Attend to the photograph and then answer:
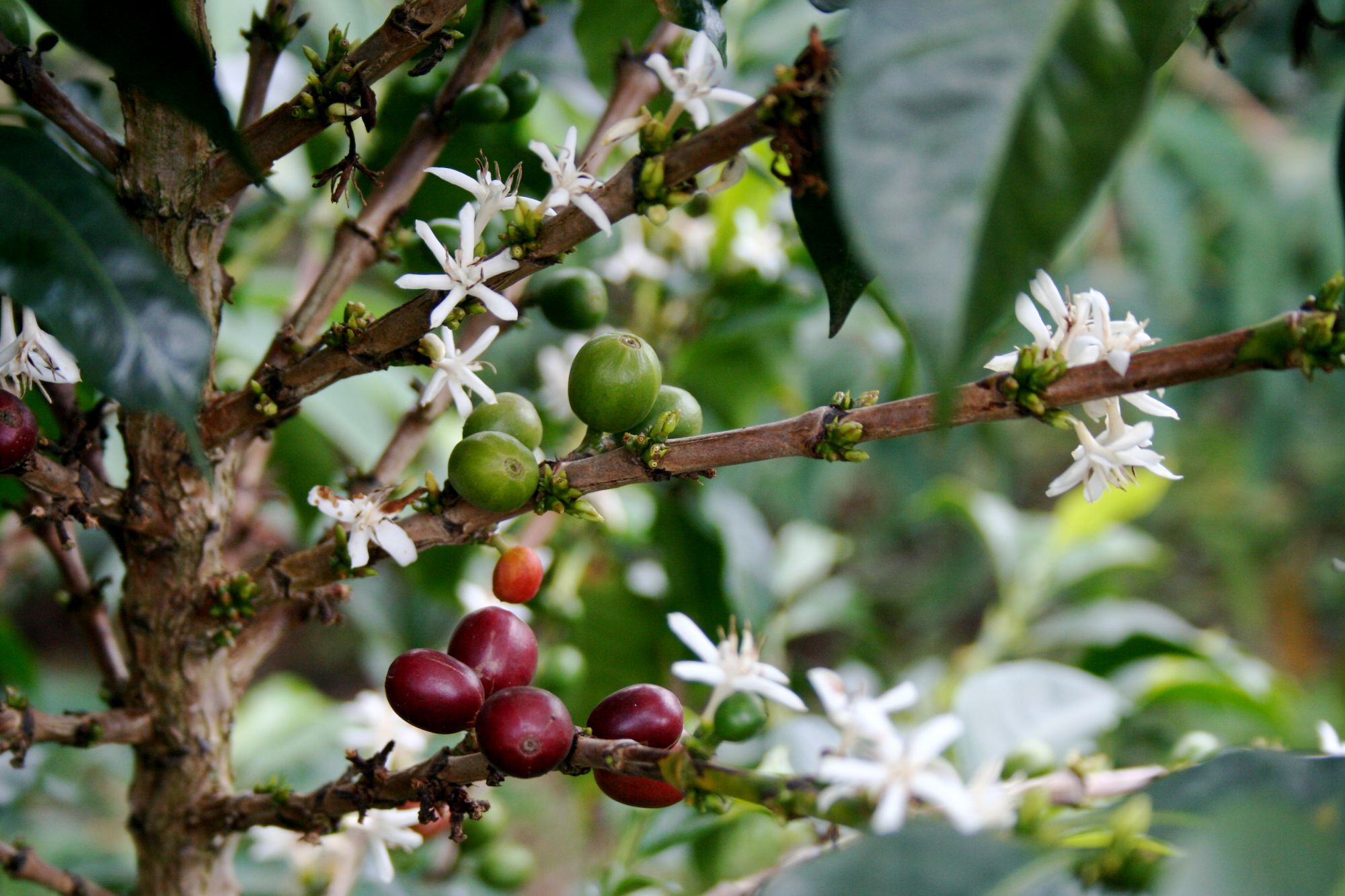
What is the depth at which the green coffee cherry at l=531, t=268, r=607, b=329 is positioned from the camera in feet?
2.43

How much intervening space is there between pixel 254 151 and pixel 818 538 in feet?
4.50

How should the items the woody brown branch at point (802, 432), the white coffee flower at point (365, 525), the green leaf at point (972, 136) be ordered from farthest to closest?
the white coffee flower at point (365, 525) < the woody brown branch at point (802, 432) < the green leaf at point (972, 136)

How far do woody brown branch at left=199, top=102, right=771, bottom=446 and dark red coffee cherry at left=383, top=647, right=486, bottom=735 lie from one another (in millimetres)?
163

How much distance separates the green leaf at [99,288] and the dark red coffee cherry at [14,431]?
75 mm

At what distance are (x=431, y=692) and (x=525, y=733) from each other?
0.24 feet

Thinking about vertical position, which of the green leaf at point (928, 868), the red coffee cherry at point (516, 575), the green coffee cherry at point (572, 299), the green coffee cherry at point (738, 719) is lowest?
the green leaf at point (928, 868)

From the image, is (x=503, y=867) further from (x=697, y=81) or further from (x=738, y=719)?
(x=697, y=81)

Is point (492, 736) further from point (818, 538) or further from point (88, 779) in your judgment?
point (88, 779)

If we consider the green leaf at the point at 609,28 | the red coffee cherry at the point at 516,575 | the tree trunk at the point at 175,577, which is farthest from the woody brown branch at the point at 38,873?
A: the green leaf at the point at 609,28

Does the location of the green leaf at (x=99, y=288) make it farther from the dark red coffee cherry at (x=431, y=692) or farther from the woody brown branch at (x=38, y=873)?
the woody brown branch at (x=38, y=873)

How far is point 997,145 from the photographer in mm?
338

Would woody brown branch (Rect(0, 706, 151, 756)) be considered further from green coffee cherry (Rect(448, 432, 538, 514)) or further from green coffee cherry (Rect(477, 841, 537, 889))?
green coffee cherry (Rect(477, 841, 537, 889))

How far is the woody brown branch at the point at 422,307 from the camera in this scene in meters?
0.46

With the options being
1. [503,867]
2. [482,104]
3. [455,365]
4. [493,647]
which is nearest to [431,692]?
[493,647]
